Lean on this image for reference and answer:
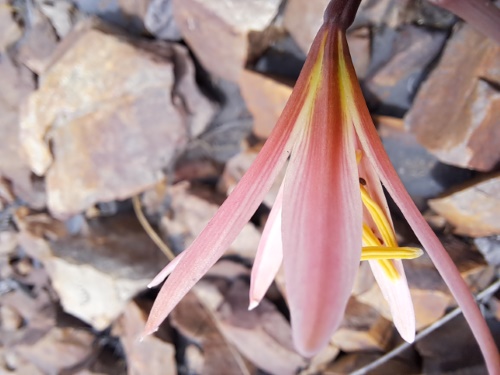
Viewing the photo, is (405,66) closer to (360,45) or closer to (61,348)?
(360,45)

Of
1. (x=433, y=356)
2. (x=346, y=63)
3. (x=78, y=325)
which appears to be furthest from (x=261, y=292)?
(x=78, y=325)

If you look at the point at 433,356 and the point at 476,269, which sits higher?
the point at 476,269

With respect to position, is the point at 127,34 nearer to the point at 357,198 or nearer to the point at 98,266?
the point at 98,266

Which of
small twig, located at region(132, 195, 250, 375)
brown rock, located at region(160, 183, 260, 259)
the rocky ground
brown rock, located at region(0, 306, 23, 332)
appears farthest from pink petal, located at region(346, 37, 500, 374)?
brown rock, located at region(0, 306, 23, 332)

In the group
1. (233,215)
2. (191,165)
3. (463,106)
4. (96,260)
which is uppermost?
(463,106)

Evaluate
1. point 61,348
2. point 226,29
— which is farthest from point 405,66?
point 61,348

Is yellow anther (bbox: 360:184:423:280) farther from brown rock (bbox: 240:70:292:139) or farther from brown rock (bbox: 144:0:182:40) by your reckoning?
brown rock (bbox: 144:0:182:40)

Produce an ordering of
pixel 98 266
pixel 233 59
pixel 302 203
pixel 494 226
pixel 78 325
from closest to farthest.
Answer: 1. pixel 302 203
2. pixel 494 226
3. pixel 233 59
4. pixel 98 266
5. pixel 78 325
